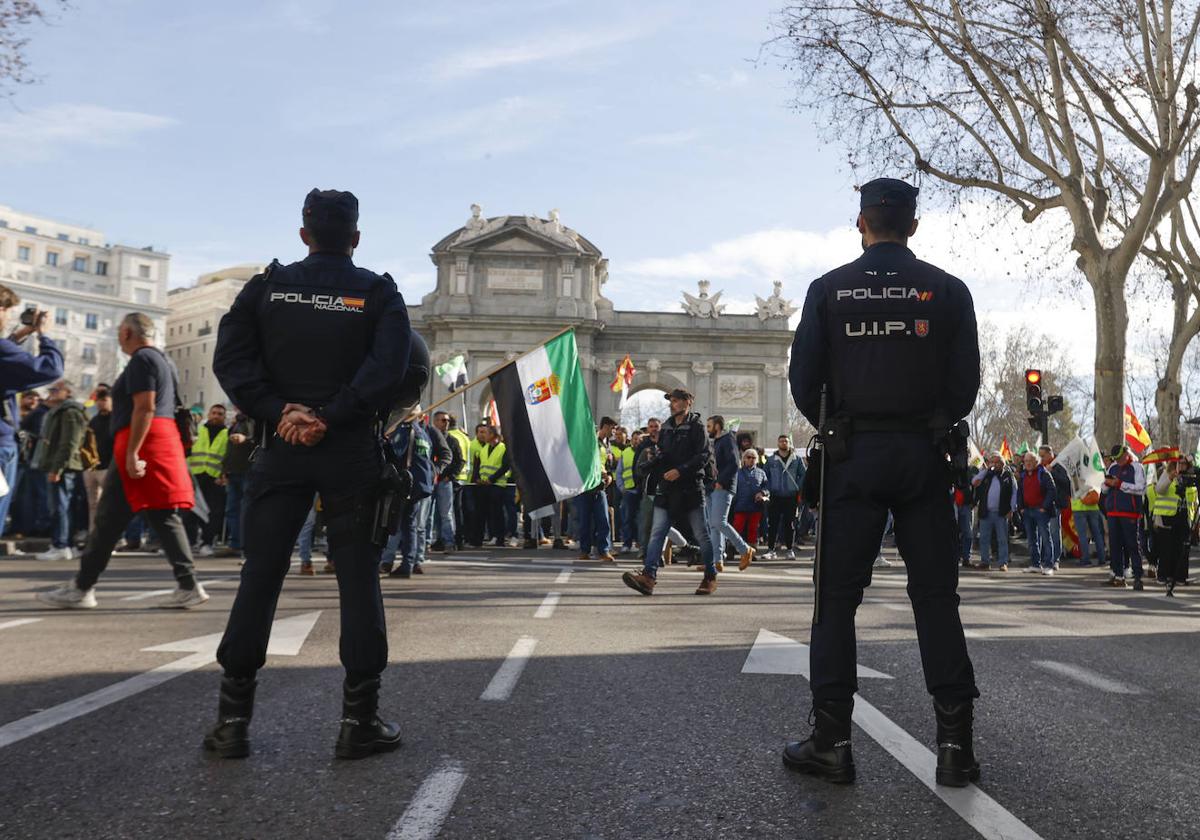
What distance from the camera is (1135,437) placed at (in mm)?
21688

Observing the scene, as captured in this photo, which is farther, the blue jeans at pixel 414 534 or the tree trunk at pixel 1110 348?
the tree trunk at pixel 1110 348

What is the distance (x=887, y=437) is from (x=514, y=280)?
5754cm

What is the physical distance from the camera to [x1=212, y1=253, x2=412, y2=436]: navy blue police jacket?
4055 millimetres

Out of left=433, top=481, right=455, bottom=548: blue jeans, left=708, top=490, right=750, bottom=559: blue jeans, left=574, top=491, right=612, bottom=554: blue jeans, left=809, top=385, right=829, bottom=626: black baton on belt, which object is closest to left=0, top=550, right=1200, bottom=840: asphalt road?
left=809, top=385, right=829, bottom=626: black baton on belt

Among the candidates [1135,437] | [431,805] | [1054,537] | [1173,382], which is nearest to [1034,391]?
[1135,437]

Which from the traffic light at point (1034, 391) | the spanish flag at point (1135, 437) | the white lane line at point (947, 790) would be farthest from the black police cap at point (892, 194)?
the spanish flag at point (1135, 437)

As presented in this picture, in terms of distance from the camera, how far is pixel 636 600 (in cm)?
1015

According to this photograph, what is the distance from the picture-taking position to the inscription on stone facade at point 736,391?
204 feet

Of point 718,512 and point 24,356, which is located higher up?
point 24,356

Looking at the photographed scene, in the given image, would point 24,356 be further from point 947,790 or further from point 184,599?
point 947,790

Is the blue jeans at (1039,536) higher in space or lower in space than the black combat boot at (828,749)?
higher

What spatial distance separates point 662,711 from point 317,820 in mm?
1995

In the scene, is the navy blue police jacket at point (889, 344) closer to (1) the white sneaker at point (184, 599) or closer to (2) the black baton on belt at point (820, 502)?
(2) the black baton on belt at point (820, 502)

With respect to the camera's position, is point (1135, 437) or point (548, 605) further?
point (1135, 437)
